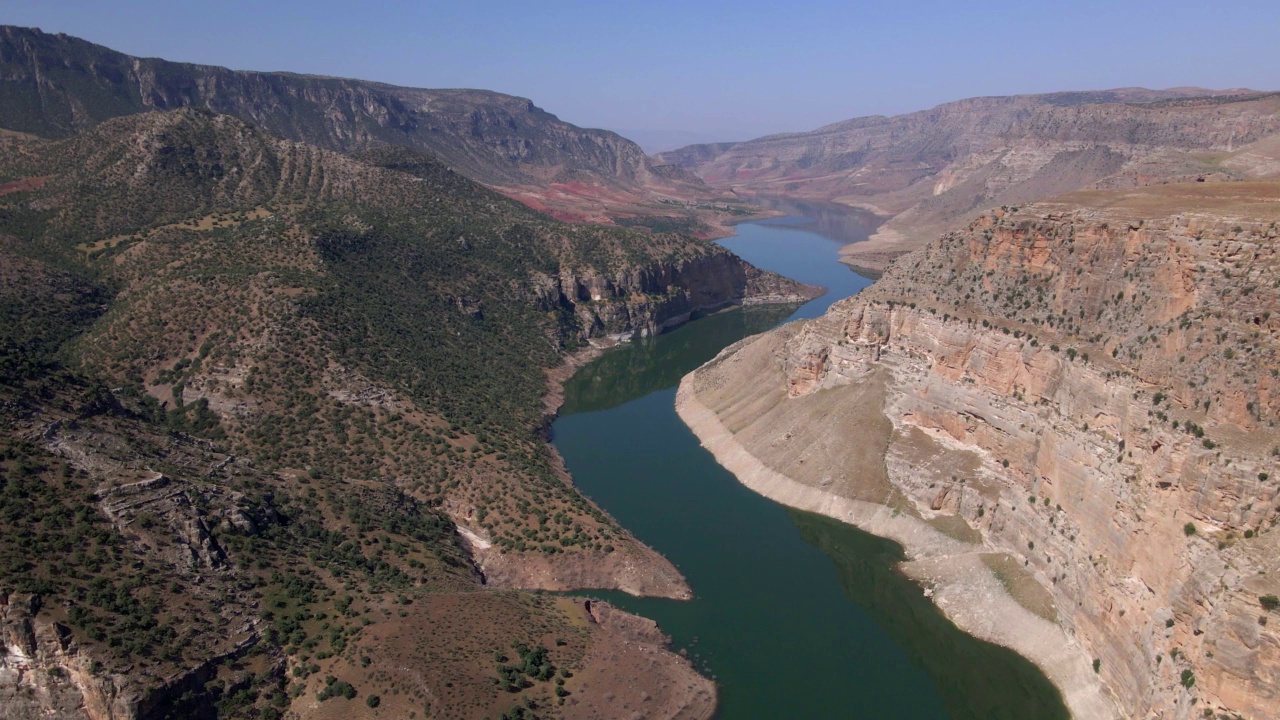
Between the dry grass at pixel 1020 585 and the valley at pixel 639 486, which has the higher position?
the valley at pixel 639 486

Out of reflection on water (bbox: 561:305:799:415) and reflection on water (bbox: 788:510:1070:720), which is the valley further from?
reflection on water (bbox: 561:305:799:415)

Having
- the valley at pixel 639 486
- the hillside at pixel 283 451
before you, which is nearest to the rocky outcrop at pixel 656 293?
the hillside at pixel 283 451

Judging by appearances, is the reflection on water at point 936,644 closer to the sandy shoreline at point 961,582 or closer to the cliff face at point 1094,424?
the sandy shoreline at point 961,582

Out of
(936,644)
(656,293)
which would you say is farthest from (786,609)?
(656,293)

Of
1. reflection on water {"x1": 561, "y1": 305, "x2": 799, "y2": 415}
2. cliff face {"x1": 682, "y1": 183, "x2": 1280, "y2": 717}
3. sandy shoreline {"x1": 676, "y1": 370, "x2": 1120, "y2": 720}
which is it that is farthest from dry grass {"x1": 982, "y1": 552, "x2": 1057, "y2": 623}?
reflection on water {"x1": 561, "y1": 305, "x2": 799, "y2": 415}

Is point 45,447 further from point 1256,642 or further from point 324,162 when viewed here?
point 324,162
